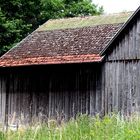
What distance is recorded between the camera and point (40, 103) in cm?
2328

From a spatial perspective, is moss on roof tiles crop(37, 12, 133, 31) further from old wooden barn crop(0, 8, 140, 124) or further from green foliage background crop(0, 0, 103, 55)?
green foliage background crop(0, 0, 103, 55)

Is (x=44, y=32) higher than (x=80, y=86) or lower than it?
higher

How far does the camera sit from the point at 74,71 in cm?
2238

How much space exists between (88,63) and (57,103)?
2441 mm

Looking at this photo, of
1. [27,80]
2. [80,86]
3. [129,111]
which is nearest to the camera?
[129,111]

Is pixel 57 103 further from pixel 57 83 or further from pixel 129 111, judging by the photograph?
pixel 129 111

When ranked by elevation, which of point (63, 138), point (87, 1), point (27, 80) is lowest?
point (63, 138)

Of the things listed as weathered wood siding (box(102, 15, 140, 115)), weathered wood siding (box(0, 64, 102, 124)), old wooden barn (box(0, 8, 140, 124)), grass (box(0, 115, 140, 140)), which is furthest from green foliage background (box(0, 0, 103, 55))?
grass (box(0, 115, 140, 140))

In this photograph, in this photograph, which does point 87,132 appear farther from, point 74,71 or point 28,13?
point 28,13

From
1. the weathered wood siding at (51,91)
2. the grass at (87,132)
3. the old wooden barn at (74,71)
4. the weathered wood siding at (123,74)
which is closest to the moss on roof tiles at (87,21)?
the old wooden barn at (74,71)

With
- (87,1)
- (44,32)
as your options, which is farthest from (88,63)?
(87,1)

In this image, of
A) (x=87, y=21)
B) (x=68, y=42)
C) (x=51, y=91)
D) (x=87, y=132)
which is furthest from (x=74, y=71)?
(x=87, y=132)

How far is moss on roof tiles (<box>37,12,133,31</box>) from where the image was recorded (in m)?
24.9

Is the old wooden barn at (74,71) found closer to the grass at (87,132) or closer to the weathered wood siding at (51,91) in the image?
the weathered wood siding at (51,91)
